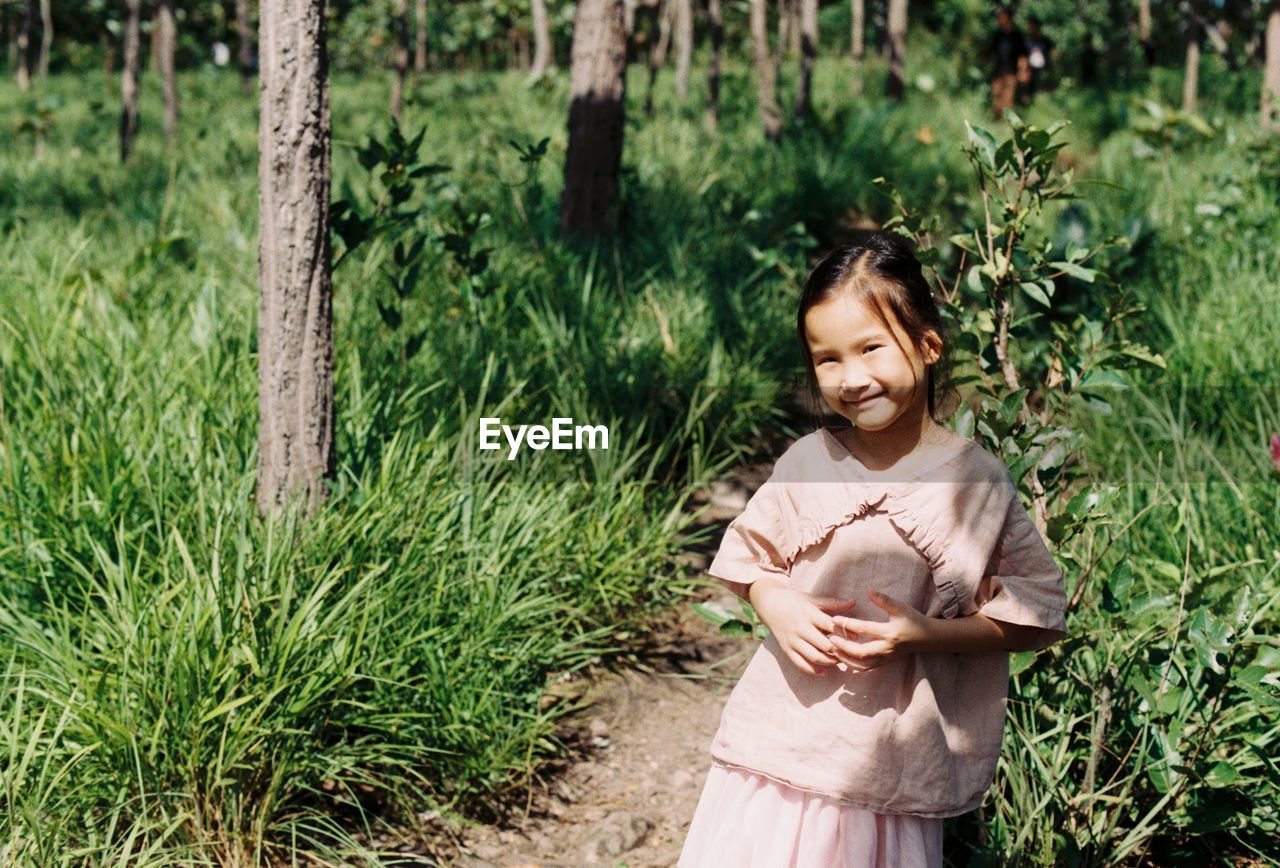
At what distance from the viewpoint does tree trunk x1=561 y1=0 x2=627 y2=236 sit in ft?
16.3

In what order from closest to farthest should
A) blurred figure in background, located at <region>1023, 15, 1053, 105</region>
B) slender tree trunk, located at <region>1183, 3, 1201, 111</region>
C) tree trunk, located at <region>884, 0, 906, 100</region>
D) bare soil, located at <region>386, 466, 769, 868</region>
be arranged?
bare soil, located at <region>386, 466, 769, 868</region>
slender tree trunk, located at <region>1183, 3, 1201, 111</region>
tree trunk, located at <region>884, 0, 906, 100</region>
blurred figure in background, located at <region>1023, 15, 1053, 105</region>

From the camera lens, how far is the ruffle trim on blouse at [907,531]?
1.46 meters

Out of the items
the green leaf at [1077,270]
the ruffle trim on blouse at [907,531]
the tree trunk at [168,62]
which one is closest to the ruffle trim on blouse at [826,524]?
the ruffle trim on blouse at [907,531]

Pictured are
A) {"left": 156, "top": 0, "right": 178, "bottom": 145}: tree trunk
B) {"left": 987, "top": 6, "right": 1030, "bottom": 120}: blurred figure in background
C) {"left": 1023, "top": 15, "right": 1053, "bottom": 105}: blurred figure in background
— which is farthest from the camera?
{"left": 1023, "top": 15, "right": 1053, "bottom": 105}: blurred figure in background

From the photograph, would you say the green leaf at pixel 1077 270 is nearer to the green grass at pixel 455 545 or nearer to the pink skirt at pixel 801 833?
the green grass at pixel 455 545

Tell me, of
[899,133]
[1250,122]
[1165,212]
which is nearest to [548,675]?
[1165,212]

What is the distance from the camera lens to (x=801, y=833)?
1.52 m

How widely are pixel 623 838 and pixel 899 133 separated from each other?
7561 millimetres

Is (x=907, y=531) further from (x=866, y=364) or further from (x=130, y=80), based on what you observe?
(x=130, y=80)

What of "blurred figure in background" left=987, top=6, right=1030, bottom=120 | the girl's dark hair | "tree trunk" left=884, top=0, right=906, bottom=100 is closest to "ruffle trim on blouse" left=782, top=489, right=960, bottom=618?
the girl's dark hair

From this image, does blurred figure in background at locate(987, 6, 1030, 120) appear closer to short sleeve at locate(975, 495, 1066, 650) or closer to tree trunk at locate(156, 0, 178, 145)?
tree trunk at locate(156, 0, 178, 145)

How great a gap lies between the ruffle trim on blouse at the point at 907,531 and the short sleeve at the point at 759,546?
5 cm

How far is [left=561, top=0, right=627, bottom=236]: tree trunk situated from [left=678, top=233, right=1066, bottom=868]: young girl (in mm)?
3644

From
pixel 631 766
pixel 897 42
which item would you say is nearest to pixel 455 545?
pixel 631 766
